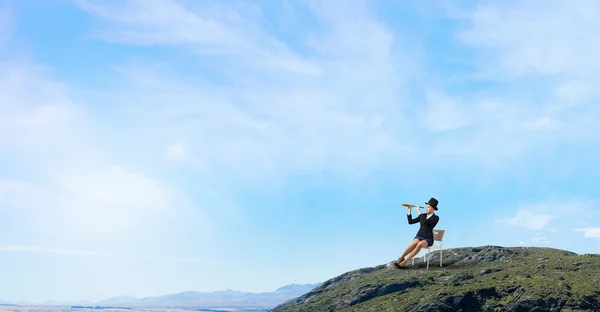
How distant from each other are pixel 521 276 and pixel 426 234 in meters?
194

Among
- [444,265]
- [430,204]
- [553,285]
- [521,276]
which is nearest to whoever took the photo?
[430,204]

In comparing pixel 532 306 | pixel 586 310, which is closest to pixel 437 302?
pixel 532 306

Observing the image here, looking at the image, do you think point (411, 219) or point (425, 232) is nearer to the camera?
point (425, 232)

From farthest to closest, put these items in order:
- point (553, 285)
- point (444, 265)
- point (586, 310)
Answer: point (553, 285), point (586, 310), point (444, 265)

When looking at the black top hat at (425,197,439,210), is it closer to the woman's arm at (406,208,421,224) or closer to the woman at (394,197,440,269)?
the woman at (394,197,440,269)

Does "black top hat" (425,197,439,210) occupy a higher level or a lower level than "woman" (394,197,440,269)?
higher

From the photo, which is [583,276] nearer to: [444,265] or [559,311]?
[559,311]

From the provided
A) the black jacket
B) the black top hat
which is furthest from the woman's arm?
Result: the black top hat

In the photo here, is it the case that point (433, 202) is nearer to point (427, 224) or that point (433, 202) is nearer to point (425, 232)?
point (427, 224)

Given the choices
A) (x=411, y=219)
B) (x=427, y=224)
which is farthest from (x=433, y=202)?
(x=411, y=219)

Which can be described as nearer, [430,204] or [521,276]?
[430,204]

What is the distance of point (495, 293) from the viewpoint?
18225cm

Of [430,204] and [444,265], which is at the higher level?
[430,204]

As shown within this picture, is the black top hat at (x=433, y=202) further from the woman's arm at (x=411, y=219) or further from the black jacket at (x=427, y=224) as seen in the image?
the woman's arm at (x=411, y=219)
